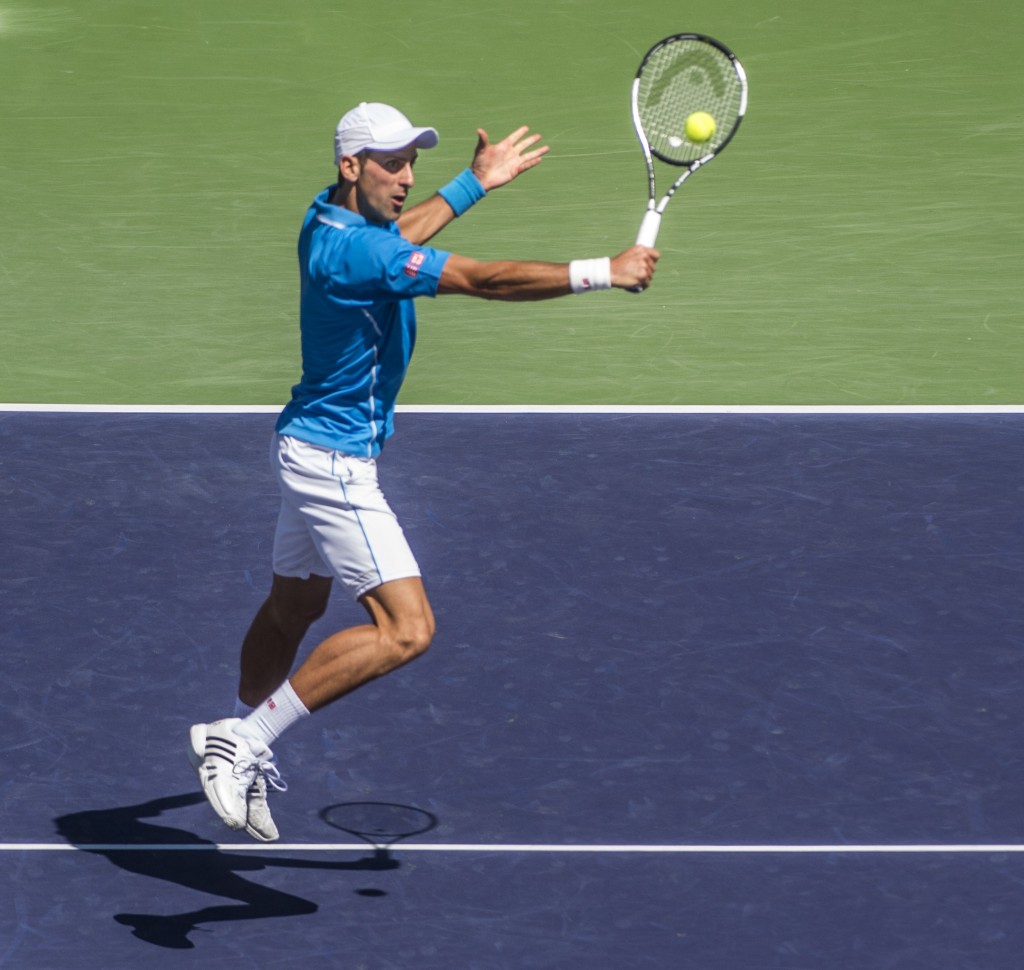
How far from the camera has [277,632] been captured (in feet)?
20.8

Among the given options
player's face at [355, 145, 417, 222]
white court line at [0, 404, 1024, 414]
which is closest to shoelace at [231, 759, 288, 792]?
player's face at [355, 145, 417, 222]

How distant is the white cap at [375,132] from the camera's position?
18.8 ft

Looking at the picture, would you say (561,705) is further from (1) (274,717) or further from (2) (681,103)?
(2) (681,103)

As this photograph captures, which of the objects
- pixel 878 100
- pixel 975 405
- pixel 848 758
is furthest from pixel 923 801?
pixel 878 100

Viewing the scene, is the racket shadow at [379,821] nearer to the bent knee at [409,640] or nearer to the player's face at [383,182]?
the bent knee at [409,640]

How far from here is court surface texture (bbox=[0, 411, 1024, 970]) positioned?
214 inches

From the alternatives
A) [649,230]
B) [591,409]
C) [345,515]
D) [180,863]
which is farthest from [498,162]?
[591,409]

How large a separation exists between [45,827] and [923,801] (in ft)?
9.02

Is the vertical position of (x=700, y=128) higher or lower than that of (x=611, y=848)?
higher

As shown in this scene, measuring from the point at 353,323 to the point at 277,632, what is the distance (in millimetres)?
1149

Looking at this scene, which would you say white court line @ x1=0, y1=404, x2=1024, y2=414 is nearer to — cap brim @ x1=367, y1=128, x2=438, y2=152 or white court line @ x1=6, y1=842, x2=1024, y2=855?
cap brim @ x1=367, y1=128, x2=438, y2=152

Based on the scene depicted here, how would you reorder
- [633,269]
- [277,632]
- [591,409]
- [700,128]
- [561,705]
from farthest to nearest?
[591,409] < [700,128] < [561,705] < [277,632] < [633,269]

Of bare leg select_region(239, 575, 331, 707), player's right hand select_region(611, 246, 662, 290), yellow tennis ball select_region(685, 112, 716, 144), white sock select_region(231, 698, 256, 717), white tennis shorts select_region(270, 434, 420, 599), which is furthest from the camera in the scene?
yellow tennis ball select_region(685, 112, 716, 144)

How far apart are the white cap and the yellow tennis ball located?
158 cm
